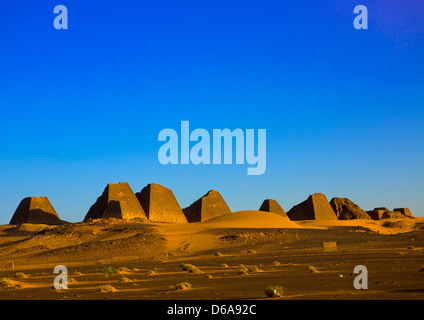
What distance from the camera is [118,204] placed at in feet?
202

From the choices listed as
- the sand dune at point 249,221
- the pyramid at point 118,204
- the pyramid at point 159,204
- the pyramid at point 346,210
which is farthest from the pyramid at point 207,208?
the pyramid at point 346,210

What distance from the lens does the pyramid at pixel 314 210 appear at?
297ft

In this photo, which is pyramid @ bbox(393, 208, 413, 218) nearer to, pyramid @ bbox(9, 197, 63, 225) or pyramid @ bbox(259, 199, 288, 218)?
pyramid @ bbox(259, 199, 288, 218)

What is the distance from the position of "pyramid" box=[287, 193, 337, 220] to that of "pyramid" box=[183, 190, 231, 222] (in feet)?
69.9

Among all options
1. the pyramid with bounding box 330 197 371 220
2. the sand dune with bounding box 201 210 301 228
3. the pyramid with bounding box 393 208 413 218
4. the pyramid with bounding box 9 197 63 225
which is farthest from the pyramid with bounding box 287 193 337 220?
the pyramid with bounding box 9 197 63 225

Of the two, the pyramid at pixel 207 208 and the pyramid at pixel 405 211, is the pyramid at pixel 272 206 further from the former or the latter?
the pyramid at pixel 405 211

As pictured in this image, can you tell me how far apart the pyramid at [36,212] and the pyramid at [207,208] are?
62.9 ft

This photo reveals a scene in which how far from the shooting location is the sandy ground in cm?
1485

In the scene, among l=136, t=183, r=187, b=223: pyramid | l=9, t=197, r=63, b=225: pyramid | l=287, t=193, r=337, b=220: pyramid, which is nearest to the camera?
l=136, t=183, r=187, b=223: pyramid

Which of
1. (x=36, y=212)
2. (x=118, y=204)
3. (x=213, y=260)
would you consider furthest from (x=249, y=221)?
(x=36, y=212)

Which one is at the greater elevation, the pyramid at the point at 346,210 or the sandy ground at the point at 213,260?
the pyramid at the point at 346,210

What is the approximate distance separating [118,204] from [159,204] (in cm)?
788
